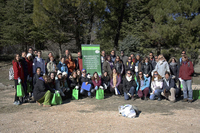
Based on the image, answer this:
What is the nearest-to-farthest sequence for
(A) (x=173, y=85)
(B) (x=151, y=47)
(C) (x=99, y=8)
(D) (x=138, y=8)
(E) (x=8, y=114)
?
(E) (x=8, y=114), (A) (x=173, y=85), (C) (x=99, y=8), (B) (x=151, y=47), (D) (x=138, y=8)

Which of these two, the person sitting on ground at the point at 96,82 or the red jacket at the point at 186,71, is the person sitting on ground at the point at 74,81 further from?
the red jacket at the point at 186,71

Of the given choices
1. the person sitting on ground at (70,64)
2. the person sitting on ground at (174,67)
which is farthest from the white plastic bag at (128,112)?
the person sitting on ground at (70,64)

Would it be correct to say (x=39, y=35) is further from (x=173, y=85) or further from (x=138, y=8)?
(x=173, y=85)

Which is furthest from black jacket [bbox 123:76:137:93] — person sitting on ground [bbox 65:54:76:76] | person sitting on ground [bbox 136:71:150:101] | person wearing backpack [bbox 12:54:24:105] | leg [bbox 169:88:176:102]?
person wearing backpack [bbox 12:54:24:105]

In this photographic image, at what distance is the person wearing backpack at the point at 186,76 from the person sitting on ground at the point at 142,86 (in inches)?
53.0

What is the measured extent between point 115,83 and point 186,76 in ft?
9.40

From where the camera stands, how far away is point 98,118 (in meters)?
4.78

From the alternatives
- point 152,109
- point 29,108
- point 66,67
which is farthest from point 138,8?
point 29,108

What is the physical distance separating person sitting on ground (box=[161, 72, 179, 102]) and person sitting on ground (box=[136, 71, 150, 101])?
2.13 ft

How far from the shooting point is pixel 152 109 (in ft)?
18.4

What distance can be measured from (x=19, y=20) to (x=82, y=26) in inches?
330

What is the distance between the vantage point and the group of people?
6176mm

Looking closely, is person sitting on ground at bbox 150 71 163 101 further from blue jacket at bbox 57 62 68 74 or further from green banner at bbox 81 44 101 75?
blue jacket at bbox 57 62 68 74

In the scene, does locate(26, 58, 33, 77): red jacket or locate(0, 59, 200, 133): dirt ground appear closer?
locate(0, 59, 200, 133): dirt ground
